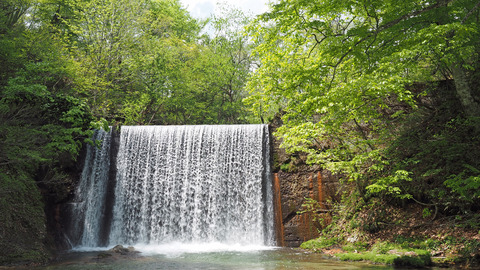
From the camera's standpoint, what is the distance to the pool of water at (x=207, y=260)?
27.2 feet

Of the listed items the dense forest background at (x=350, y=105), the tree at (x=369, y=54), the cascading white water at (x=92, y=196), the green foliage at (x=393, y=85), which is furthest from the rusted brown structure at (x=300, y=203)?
the cascading white water at (x=92, y=196)

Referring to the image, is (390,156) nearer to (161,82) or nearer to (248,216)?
(248,216)

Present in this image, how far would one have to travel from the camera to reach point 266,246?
500 inches

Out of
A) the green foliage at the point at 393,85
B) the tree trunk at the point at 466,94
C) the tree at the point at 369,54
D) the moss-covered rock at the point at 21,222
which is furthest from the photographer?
the moss-covered rock at the point at 21,222

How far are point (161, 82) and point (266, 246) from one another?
48.4 feet

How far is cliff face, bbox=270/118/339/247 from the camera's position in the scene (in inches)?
499

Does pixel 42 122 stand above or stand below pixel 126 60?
below

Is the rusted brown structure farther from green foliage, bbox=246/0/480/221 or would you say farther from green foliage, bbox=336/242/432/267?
green foliage, bbox=336/242/432/267

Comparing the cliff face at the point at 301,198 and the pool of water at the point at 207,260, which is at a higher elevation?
the cliff face at the point at 301,198

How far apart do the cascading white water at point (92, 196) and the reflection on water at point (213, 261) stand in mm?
2325

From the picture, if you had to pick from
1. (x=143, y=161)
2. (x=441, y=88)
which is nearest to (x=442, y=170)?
(x=441, y=88)

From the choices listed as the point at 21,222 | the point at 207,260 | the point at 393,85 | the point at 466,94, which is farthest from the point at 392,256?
the point at 21,222

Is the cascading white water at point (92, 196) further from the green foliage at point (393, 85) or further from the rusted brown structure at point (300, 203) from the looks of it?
the green foliage at point (393, 85)

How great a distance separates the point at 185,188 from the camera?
14.1m
